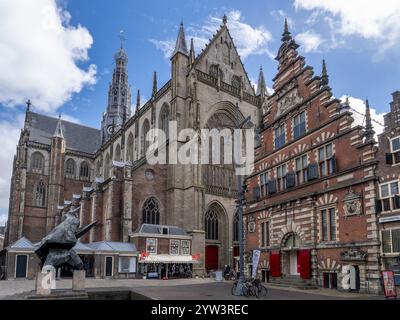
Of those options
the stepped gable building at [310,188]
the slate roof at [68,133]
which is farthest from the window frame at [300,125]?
the slate roof at [68,133]

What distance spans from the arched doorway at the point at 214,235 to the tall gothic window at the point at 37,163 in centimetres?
3309

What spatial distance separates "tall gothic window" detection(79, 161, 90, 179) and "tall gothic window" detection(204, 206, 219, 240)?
1240 inches

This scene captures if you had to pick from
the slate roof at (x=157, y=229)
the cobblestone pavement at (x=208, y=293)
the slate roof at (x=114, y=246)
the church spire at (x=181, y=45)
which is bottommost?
the cobblestone pavement at (x=208, y=293)

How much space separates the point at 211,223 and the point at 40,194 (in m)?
32.2

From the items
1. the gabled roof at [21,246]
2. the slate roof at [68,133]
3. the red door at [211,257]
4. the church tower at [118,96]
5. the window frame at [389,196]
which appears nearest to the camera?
the window frame at [389,196]

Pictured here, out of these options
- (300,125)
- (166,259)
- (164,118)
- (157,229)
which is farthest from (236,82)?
(300,125)

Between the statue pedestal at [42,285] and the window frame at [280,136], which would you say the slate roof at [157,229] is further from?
the statue pedestal at [42,285]

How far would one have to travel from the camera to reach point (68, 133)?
240 feet

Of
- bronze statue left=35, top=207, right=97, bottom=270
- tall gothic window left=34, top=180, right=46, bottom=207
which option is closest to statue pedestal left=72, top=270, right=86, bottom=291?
bronze statue left=35, top=207, right=97, bottom=270

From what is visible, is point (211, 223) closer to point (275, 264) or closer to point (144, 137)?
point (144, 137)

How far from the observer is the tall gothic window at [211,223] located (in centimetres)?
4434

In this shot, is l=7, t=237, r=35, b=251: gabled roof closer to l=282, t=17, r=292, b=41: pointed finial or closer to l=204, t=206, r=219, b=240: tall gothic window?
l=204, t=206, r=219, b=240: tall gothic window

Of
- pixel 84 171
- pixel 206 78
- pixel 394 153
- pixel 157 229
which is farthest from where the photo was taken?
pixel 84 171
